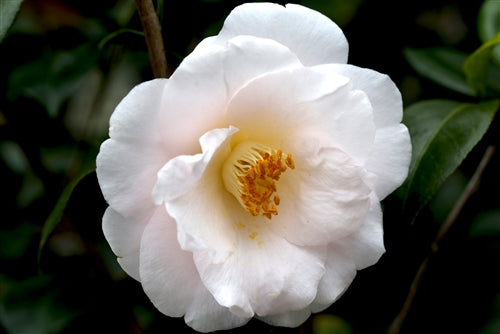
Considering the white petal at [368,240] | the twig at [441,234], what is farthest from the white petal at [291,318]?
the twig at [441,234]

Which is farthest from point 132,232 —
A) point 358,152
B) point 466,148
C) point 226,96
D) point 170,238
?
point 466,148

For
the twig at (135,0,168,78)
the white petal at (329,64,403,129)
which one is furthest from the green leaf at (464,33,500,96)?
the twig at (135,0,168,78)

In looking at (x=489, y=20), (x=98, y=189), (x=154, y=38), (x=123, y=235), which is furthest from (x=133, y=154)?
(x=489, y=20)

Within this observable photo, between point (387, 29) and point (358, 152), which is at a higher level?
point (358, 152)

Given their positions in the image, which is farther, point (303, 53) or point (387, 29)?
point (387, 29)

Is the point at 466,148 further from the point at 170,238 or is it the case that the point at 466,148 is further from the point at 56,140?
the point at 56,140

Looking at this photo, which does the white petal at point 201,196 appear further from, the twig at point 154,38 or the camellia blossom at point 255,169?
the twig at point 154,38

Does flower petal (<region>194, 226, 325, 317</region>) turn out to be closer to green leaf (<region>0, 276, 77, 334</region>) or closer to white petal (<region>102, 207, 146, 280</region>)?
white petal (<region>102, 207, 146, 280</region>)
